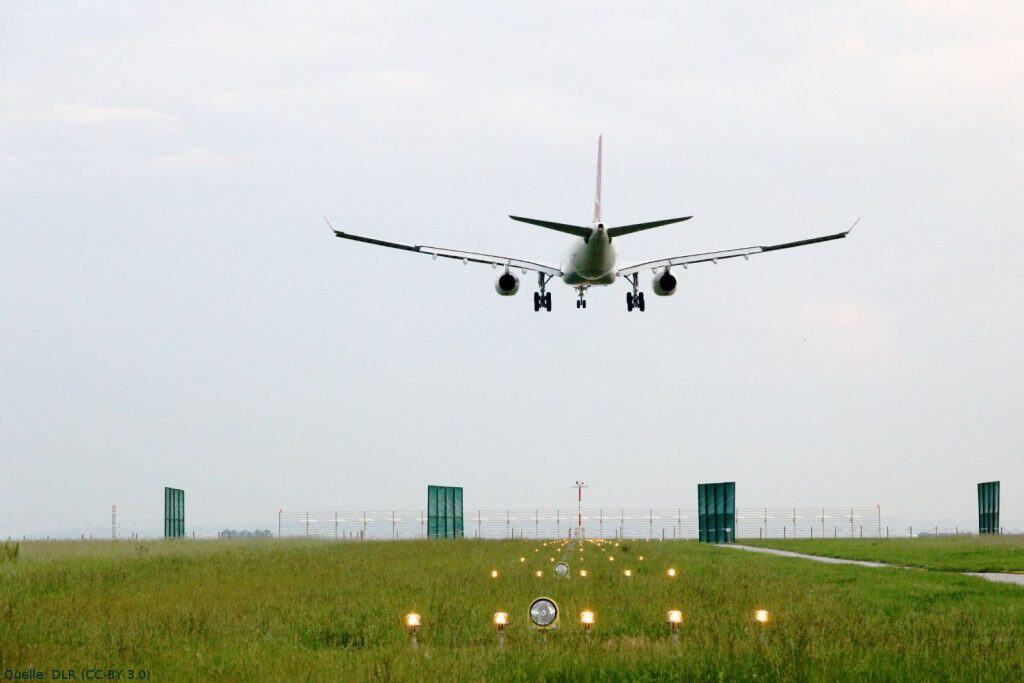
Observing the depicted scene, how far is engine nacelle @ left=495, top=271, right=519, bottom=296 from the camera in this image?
5016cm

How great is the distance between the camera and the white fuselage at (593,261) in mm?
44688

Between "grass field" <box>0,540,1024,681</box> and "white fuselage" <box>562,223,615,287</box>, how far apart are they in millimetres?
13492

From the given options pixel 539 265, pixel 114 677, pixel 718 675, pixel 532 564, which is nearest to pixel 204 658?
pixel 114 677

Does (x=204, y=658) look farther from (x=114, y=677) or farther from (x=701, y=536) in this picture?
(x=701, y=536)

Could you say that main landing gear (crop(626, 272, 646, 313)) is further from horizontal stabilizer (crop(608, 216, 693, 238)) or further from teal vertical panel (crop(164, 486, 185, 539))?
teal vertical panel (crop(164, 486, 185, 539))

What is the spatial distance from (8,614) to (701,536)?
55.9 metres

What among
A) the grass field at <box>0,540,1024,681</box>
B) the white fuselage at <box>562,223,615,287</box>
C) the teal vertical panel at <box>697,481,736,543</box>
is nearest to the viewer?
the grass field at <box>0,540,1024,681</box>

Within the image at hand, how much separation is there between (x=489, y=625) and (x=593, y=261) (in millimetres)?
26071

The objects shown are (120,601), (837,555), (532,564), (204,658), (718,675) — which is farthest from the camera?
(837,555)

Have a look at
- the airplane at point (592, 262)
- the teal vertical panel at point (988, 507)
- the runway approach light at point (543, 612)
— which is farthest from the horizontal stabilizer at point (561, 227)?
the teal vertical panel at point (988, 507)

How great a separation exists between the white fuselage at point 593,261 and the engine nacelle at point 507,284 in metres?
2.50

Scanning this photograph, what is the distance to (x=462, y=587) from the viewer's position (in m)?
27.9

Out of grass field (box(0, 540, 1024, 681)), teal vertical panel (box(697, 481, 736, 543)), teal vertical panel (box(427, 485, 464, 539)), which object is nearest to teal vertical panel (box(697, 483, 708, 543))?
teal vertical panel (box(697, 481, 736, 543))

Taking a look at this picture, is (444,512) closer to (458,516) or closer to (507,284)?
(458,516)
